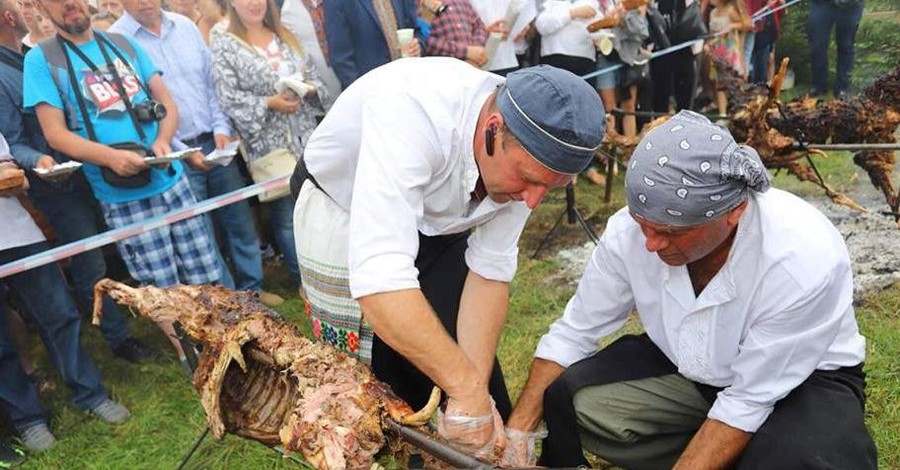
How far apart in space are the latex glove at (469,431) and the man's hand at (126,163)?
245cm

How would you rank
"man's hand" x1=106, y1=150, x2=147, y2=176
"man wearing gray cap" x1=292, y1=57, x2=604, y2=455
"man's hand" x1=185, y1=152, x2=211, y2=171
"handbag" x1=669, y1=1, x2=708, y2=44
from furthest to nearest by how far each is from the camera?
"handbag" x1=669, y1=1, x2=708, y2=44 → "man's hand" x1=185, y1=152, x2=211, y2=171 → "man's hand" x1=106, y1=150, x2=147, y2=176 → "man wearing gray cap" x1=292, y1=57, x2=604, y2=455

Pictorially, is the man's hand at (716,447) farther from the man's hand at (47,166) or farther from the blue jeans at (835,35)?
the blue jeans at (835,35)

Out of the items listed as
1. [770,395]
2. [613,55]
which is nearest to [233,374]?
[770,395]

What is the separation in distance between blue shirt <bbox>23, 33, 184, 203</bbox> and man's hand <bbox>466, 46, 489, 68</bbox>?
2.34 meters

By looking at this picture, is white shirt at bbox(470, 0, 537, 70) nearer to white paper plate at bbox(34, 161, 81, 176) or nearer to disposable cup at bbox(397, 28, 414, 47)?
disposable cup at bbox(397, 28, 414, 47)

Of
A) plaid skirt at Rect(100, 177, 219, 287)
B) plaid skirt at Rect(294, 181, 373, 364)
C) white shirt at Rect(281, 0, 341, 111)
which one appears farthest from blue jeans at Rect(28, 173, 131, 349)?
plaid skirt at Rect(294, 181, 373, 364)

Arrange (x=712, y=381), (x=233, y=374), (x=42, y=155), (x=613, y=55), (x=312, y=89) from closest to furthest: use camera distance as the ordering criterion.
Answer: (x=712, y=381), (x=233, y=374), (x=42, y=155), (x=312, y=89), (x=613, y=55)

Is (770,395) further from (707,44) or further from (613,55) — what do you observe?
(707,44)

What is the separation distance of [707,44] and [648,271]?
602cm

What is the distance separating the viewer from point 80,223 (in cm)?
375

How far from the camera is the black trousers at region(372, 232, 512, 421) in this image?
268 centimetres

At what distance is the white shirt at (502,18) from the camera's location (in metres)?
5.71

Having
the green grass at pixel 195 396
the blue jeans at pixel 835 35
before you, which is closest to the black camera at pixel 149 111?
the green grass at pixel 195 396

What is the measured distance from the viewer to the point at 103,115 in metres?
3.60
